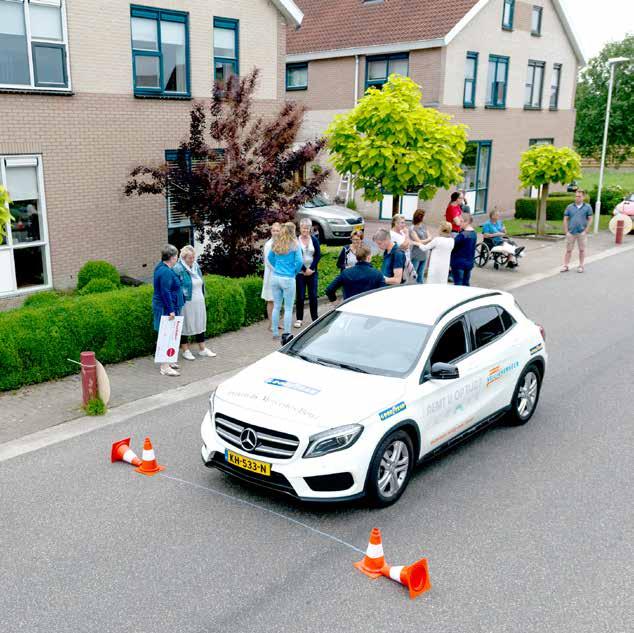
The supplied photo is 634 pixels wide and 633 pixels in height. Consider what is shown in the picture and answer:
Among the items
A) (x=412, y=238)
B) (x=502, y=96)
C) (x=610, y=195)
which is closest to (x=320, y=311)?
(x=412, y=238)

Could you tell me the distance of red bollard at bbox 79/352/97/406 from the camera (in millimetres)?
8242

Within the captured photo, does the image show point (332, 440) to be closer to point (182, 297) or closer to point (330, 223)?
point (182, 297)

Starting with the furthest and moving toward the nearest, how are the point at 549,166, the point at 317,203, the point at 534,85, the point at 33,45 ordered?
the point at 534,85 → the point at 549,166 → the point at 317,203 → the point at 33,45

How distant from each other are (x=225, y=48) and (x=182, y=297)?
8.68 metres

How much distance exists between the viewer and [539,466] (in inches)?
283

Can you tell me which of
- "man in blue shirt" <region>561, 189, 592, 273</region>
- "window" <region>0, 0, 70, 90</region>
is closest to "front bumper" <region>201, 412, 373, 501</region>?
"window" <region>0, 0, 70, 90</region>

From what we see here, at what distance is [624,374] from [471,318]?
3.94 meters

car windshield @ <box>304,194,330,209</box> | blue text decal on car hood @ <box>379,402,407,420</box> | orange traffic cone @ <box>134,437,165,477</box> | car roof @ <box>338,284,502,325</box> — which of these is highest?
car roof @ <box>338,284,502,325</box>

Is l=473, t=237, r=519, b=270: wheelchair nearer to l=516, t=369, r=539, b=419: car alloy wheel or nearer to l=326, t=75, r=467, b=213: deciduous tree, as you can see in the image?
l=326, t=75, r=467, b=213: deciduous tree

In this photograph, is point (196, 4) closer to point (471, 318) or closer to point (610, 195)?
point (471, 318)

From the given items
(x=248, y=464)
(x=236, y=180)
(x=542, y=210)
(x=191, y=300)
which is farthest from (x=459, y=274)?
(x=542, y=210)

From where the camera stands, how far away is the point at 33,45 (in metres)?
13.0

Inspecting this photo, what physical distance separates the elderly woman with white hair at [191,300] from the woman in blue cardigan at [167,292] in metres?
0.21

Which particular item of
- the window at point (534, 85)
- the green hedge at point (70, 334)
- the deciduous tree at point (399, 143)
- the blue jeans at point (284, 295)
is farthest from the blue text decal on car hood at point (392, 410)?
the window at point (534, 85)
